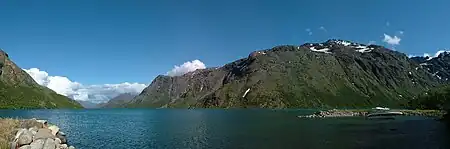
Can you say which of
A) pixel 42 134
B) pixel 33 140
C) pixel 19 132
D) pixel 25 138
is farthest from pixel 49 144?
pixel 19 132

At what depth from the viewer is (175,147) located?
72375 millimetres

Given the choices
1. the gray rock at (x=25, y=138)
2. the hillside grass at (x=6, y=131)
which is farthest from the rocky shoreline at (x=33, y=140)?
the hillside grass at (x=6, y=131)

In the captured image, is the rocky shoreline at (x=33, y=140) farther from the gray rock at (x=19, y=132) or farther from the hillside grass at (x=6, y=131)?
the hillside grass at (x=6, y=131)

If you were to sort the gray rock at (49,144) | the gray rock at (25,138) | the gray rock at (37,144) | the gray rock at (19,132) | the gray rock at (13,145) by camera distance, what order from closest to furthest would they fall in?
1. the gray rock at (37,144)
2. the gray rock at (13,145)
3. the gray rock at (25,138)
4. the gray rock at (49,144)
5. the gray rock at (19,132)

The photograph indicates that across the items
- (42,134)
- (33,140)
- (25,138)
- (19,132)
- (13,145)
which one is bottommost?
(13,145)

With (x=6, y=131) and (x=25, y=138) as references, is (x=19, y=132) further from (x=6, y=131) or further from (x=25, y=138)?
(x=25, y=138)

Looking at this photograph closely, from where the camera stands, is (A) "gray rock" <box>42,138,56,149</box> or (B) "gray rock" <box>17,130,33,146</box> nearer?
(B) "gray rock" <box>17,130,33,146</box>

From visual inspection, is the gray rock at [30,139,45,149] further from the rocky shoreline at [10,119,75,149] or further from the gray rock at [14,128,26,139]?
the gray rock at [14,128,26,139]

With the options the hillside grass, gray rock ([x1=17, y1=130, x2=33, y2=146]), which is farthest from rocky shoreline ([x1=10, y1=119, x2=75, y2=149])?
the hillside grass

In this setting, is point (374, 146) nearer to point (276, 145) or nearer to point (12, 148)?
point (276, 145)

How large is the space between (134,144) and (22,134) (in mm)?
30717

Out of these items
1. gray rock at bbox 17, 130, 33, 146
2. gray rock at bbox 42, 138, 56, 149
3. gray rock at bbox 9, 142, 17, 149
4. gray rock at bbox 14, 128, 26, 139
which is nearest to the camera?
gray rock at bbox 9, 142, 17, 149

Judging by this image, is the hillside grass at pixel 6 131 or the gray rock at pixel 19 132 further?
the gray rock at pixel 19 132

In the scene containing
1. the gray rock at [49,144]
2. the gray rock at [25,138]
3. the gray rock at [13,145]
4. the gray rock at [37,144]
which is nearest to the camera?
the gray rock at [37,144]
